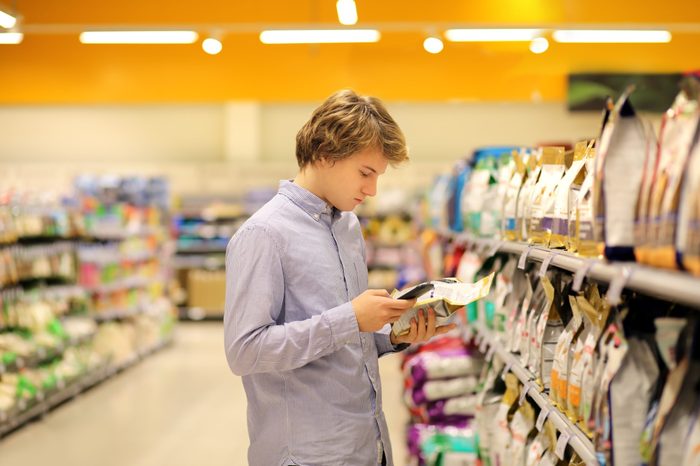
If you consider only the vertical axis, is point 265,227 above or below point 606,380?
above

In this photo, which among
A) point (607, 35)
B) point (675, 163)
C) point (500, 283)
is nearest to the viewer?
Answer: point (675, 163)

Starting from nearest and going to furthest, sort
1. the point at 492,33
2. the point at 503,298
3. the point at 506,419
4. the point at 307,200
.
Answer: the point at 307,200, the point at 506,419, the point at 503,298, the point at 492,33

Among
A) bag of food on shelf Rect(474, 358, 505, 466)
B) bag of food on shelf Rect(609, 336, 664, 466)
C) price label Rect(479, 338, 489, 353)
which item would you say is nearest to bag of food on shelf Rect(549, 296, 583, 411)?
bag of food on shelf Rect(609, 336, 664, 466)

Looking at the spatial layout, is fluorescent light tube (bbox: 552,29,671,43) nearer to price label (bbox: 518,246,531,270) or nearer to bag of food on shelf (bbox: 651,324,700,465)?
price label (bbox: 518,246,531,270)

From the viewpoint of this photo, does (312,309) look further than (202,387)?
No

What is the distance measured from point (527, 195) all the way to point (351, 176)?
4.11 ft

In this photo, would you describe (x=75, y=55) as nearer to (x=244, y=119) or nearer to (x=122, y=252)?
(x=122, y=252)

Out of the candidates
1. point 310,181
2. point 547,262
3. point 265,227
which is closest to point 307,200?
point 310,181

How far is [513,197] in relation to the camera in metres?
3.64

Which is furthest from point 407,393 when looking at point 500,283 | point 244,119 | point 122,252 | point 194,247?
point 244,119

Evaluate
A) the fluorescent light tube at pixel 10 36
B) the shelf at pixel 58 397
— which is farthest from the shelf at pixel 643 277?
the fluorescent light tube at pixel 10 36

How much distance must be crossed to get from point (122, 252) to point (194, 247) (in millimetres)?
4368

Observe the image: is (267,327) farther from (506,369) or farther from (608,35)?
(608,35)

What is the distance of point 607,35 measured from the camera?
27.5 feet
